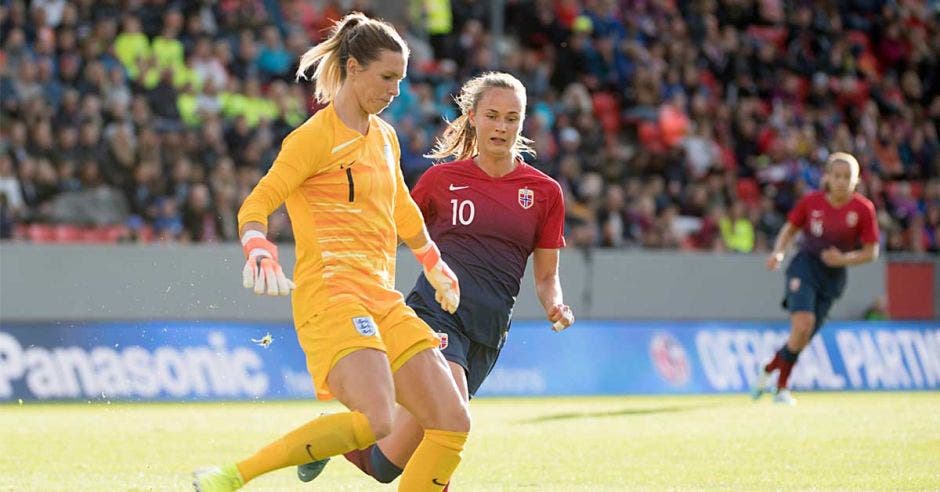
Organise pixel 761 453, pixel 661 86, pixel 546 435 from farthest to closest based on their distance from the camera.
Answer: pixel 661 86, pixel 546 435, pixel 761 453

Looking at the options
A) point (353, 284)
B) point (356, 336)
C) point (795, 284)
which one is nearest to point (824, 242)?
point (795, 284)

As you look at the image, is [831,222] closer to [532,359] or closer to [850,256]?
[850,256]

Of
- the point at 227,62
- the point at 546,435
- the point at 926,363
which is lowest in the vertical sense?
the point at 926,363

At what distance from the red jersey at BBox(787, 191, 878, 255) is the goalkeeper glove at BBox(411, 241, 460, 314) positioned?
9.23m

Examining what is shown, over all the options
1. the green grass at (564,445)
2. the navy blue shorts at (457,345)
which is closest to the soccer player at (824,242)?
the green grass at (564,445)

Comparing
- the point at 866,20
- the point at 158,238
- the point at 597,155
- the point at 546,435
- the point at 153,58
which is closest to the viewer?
the point at 546,435

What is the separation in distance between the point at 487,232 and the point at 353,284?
1442mm

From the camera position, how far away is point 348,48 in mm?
6859

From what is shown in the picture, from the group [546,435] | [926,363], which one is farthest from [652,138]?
[546,435]

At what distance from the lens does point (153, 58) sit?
19.3 m

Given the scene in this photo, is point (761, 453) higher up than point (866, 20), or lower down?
lower down

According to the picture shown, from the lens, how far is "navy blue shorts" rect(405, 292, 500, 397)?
7.68 meters

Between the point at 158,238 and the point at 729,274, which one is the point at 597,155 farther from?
the point at 158,238

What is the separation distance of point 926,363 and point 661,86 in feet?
22.7
